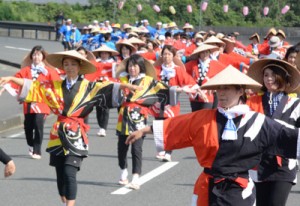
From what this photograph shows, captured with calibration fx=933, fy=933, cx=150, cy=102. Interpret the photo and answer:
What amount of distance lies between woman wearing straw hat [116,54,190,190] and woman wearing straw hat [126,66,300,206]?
4640mm

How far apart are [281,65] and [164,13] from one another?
49.5m

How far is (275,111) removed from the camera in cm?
789

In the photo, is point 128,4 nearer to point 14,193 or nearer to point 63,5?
point 63,5

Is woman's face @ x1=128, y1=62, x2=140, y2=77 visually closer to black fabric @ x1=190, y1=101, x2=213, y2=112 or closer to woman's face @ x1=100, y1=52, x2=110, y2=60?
black fabric @ x1=190, y1=101, x2=213, y2=112

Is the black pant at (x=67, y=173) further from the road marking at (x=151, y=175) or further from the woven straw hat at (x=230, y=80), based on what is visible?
the woven straw hat at (x=230, y=80)

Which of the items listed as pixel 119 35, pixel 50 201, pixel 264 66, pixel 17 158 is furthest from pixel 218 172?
pixel 119 35

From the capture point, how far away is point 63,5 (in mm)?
61156

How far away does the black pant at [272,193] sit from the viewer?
7633mm

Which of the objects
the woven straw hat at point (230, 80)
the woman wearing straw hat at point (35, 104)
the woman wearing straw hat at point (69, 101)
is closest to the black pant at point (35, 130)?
the woman wearing straw hat at point (35, 104)

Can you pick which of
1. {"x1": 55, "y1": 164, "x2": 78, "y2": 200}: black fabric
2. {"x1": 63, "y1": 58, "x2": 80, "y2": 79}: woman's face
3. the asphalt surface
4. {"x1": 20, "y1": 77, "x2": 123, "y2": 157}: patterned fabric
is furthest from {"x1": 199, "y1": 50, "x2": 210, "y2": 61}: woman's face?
{"x1": 55, "y1": 164, "x2": 78, "y2": 200}: black fabric

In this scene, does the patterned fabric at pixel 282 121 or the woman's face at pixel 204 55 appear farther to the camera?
the woman's face at pixel 204 55

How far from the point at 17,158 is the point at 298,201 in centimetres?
498

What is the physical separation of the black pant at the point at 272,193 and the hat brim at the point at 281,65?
31.9 inches

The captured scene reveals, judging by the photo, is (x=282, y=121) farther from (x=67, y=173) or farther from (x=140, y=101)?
(x=140, y=101)
